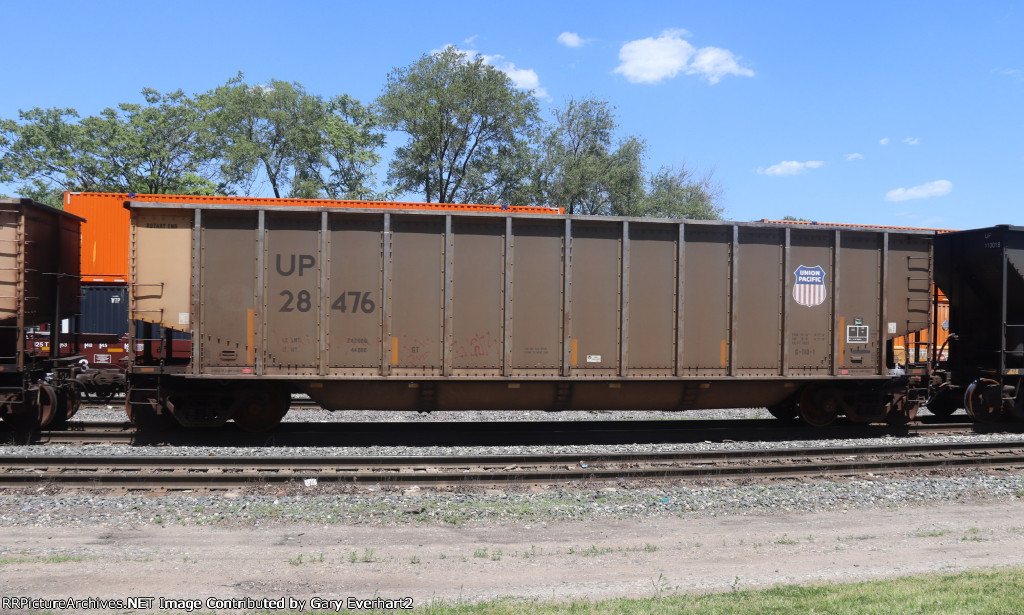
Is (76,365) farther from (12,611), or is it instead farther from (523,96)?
(523,96)

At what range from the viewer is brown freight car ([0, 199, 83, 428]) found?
10.4m

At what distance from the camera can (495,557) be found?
607 cm

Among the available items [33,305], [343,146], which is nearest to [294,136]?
[343,146]

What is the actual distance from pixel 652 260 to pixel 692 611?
7.44 meters

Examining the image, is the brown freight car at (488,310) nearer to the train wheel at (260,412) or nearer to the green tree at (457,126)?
→ the train wheel at (260,412)

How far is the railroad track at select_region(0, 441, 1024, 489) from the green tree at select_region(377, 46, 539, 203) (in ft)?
115

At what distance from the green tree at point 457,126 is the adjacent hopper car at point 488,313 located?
106 feet

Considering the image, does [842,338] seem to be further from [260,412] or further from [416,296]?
[260,412]

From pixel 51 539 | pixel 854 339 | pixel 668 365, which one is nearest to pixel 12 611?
pixel 51 539

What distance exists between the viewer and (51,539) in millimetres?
6500

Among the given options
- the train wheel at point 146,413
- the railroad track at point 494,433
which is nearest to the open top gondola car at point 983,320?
the railroad track at point 494,433

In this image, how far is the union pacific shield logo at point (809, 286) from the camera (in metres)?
11.9

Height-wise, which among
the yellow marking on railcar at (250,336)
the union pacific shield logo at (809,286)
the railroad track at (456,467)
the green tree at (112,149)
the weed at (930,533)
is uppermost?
the green tree at (112,149)

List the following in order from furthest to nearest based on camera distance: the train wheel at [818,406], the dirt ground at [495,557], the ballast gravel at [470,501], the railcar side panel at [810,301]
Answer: the train wheel at [818,406] < the railcar side panel at [810,301] < the ballast gravel at [470,501] < the dirt ground at [495,557]
